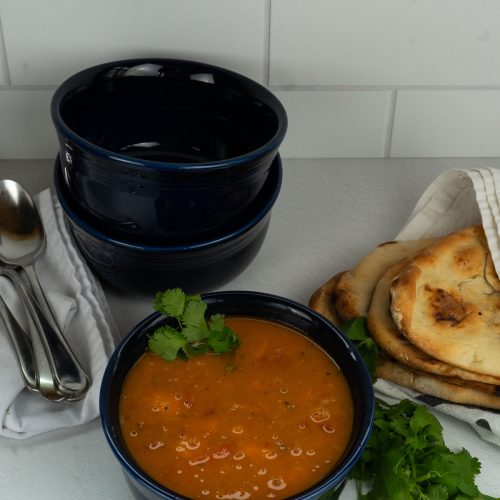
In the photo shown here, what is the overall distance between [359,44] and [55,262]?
22.3 inches

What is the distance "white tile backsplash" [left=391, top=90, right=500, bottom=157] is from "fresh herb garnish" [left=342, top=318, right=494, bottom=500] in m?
0.60

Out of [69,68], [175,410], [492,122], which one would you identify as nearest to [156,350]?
[175,410]

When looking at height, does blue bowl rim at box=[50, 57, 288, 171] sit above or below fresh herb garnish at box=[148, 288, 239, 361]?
above

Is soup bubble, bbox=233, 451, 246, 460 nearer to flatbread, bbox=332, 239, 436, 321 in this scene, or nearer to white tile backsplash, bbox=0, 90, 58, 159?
flatbread, bbox=332, 239, 436, 321

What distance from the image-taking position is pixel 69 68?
4.41 ft

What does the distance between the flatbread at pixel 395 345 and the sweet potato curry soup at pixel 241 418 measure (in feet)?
0.37

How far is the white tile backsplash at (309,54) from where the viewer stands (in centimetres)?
130

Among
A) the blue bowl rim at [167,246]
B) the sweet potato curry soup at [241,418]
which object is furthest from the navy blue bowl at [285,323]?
the blue bowl rim at [167,246]

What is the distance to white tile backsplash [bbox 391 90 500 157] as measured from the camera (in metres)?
1.43

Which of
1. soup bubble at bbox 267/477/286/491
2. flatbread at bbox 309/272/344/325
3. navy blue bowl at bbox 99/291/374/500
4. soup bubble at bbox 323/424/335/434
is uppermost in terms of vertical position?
navy blue bowl at bbox 99/291/374/500

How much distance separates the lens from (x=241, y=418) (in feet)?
2.90

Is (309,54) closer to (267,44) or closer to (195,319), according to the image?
(267,44)

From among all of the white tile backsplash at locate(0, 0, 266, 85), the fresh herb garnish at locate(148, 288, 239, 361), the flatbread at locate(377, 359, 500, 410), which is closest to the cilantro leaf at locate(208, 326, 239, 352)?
the fresh herb garnish at locate(148, 288, 239, 361)

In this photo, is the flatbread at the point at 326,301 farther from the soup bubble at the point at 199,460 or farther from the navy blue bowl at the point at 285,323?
the soup bubble at the point at 199,460
